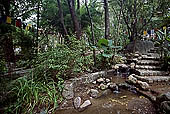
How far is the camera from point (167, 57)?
3.30 meters

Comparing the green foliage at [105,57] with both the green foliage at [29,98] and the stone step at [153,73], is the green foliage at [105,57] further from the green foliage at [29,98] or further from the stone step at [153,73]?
the green foliage at [29,98]

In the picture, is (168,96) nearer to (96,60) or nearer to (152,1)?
(96,60)

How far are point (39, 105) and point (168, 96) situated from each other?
1867mm

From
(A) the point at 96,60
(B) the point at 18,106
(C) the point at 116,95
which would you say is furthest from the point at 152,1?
(B) the point at 18,106

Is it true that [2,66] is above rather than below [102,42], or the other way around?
below

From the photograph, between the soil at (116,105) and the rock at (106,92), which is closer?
the soil at (116,105)

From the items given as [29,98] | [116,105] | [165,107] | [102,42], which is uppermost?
[102,42]

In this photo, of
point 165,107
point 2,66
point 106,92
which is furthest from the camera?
point 106,92

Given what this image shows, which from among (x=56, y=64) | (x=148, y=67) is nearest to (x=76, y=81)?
(x=56, y=64)

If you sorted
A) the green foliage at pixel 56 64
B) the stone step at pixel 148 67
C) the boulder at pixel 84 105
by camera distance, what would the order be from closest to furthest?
the boulder at pixel 84 105 → the green foliage at pixel 56 64 → the stone step at pixel 148 67

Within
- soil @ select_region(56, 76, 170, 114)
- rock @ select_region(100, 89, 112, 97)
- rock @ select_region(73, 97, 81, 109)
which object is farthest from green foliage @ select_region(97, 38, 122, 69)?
rock @ select_region(73, 97, 81, 109)

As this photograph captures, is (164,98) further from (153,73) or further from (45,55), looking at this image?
(45,55)

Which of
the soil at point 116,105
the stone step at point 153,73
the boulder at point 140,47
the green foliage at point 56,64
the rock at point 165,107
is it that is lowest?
the soil at point 116,105

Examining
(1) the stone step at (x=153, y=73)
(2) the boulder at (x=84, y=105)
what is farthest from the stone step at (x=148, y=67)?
(2) the boulder at (x=84, y=105)
